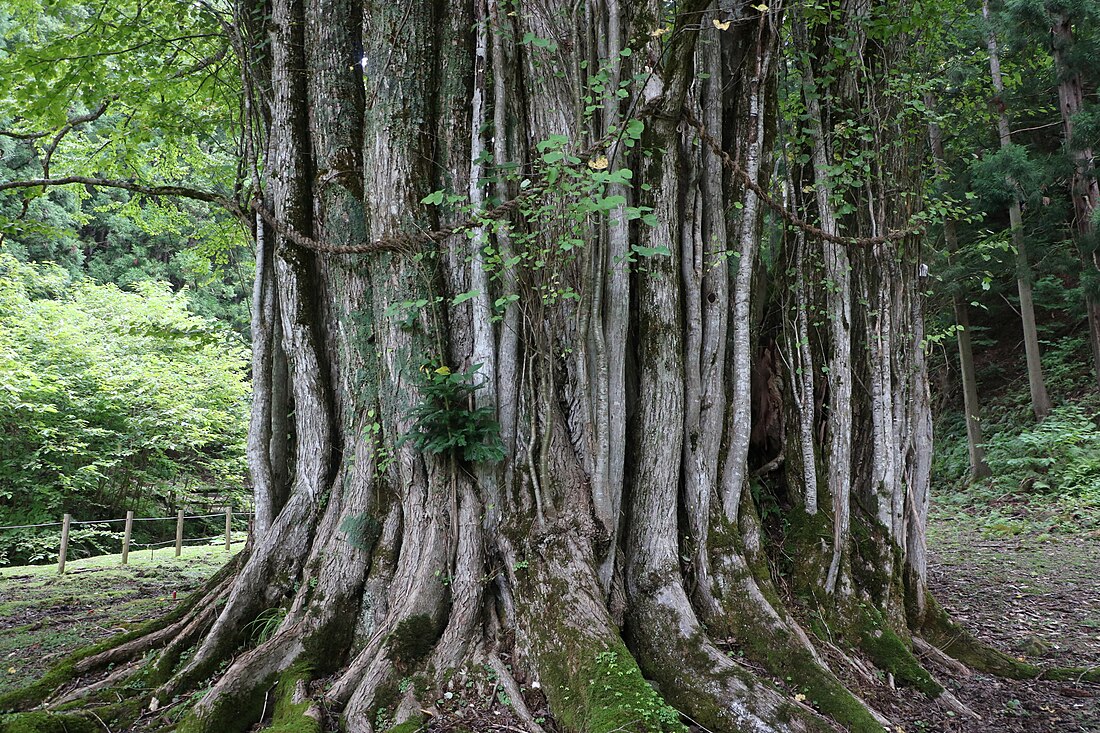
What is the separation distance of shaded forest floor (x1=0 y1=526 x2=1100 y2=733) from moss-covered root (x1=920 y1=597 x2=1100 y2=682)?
0.31ft

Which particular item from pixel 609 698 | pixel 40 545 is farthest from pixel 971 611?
pixel 40 545

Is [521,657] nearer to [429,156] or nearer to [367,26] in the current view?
[429,156]

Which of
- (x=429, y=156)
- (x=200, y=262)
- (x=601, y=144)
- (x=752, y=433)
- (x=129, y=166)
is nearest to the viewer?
(x=601, y=144)

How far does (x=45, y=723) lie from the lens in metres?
3.09

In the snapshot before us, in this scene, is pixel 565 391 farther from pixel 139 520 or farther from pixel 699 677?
pixel 139 520

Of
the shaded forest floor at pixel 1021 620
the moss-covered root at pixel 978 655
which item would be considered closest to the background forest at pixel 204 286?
the shaded forest floor at pixel 1021 620

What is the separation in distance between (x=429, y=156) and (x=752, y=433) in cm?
275

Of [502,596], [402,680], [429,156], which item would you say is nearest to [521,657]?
[502,596]

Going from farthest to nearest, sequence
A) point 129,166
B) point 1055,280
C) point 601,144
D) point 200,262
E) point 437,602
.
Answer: point 1055,280 < point 200,262 < point 129,166 < point 437,602 < point 601,144

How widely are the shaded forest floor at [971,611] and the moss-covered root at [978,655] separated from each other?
0.09m

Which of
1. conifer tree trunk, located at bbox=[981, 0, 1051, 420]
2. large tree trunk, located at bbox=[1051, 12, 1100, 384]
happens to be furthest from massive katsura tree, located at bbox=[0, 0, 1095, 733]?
conifer tree trunk, located at bbox=[981, 0, 1051, 420]

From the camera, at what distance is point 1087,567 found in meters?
6.89

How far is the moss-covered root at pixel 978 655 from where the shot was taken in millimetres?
3877

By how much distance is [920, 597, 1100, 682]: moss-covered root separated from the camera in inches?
153
